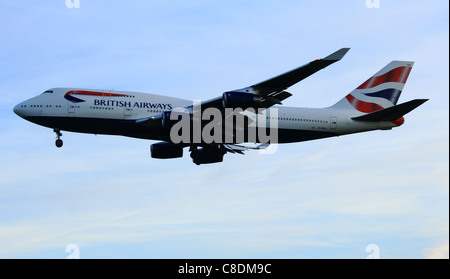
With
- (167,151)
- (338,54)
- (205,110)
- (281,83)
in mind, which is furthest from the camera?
(167,151)

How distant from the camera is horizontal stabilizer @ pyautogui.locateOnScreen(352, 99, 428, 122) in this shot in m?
43.3

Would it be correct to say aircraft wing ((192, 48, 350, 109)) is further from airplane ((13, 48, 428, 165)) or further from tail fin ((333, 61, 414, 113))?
tail fin ((333, 61, 414, 113))

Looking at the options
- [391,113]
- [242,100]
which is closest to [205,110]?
[242,100]

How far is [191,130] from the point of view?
43688 millimetres

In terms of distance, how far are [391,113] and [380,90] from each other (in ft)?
17.7

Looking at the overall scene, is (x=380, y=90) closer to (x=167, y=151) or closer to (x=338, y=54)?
(x=167, y=151)

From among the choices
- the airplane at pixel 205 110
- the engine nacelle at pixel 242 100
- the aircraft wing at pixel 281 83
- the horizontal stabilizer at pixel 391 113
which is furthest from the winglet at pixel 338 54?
the horizontal stabilizer at pixel 391 113

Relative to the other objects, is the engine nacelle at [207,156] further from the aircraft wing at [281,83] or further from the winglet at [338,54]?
the winglet at [338,54]

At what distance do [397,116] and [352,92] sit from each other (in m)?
5.32

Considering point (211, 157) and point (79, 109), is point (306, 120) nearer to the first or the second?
point (211, 157)

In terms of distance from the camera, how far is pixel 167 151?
160 ft

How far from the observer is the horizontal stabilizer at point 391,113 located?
142 ft

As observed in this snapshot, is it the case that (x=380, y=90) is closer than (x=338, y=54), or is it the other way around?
(x=338, y=54)
